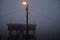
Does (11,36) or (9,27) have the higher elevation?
(9,27)

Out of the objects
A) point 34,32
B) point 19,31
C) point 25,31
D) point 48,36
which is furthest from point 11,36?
point 48,36

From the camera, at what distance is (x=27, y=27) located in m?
1.99

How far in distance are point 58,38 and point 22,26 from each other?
3.47 feet

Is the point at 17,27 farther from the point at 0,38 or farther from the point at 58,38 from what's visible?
the point at 58,38

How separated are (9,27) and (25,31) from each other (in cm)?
41

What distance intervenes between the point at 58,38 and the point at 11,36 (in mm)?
1276

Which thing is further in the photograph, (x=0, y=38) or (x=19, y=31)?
(x=0, y=38)

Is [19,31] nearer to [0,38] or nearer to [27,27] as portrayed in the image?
[27,27]

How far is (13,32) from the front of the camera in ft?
6.77

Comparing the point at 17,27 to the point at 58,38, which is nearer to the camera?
the point at 17,27

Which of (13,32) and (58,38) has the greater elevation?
(13,32)

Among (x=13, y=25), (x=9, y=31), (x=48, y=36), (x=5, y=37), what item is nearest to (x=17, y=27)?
(x=13, y=25)

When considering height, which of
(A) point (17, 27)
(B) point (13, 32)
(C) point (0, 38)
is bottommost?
(C) point (0, 38)

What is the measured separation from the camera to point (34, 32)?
2076 millimetres
